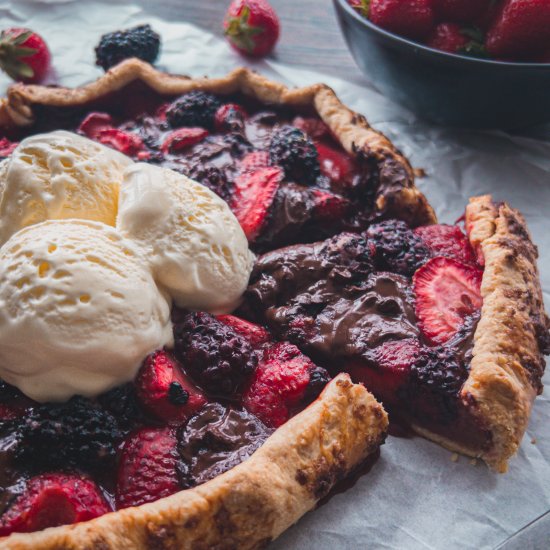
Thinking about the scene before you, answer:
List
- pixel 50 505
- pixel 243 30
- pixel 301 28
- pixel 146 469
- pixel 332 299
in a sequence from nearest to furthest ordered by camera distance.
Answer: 1. pixel 50 505
2. pixel 146 469
3. pixel 332 299
4. pixel 243 30
5. pixel 301 28

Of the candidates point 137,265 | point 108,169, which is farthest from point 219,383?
point 108,169

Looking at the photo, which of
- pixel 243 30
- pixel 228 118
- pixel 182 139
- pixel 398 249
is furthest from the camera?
pixel 243 30

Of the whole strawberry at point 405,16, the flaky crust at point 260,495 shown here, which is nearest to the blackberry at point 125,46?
the whole strawberry at point 405,16

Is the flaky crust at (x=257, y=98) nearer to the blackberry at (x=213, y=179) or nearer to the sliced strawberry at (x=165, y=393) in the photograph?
the blackberry at (x=213, y=179)

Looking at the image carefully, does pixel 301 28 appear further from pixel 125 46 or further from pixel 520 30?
pixel 520 30

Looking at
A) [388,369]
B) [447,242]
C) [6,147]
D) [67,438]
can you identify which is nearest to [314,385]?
Answer: [388,369]

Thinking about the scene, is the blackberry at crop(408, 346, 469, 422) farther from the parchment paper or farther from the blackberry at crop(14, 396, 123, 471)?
the blackberry at crop(14, 396, 123, 471)

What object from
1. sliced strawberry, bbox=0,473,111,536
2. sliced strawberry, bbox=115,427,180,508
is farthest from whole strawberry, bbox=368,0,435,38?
sliced strawberry, bbox=0,473,111,536
